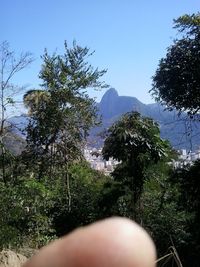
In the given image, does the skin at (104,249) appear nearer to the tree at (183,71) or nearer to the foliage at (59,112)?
the tree at (183,71)

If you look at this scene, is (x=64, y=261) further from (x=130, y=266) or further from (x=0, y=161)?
(x=0, y=161)

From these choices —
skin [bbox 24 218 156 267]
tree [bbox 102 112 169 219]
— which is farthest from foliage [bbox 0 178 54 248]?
skin [bbox 24 218 156 267]

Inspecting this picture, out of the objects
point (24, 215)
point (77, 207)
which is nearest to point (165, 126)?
point (77, 207)

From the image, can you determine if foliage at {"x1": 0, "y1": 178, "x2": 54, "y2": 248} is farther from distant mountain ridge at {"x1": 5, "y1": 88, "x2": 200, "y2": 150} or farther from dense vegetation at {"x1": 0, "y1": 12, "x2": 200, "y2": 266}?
distant mountain ridge at {"x1": 5, "y1": 88, "x2": 200, "y2": 150}

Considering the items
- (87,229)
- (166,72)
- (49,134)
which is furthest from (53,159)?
(87,229)

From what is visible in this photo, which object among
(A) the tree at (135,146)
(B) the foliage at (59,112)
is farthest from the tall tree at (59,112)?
(A) the tree at (135,146)
